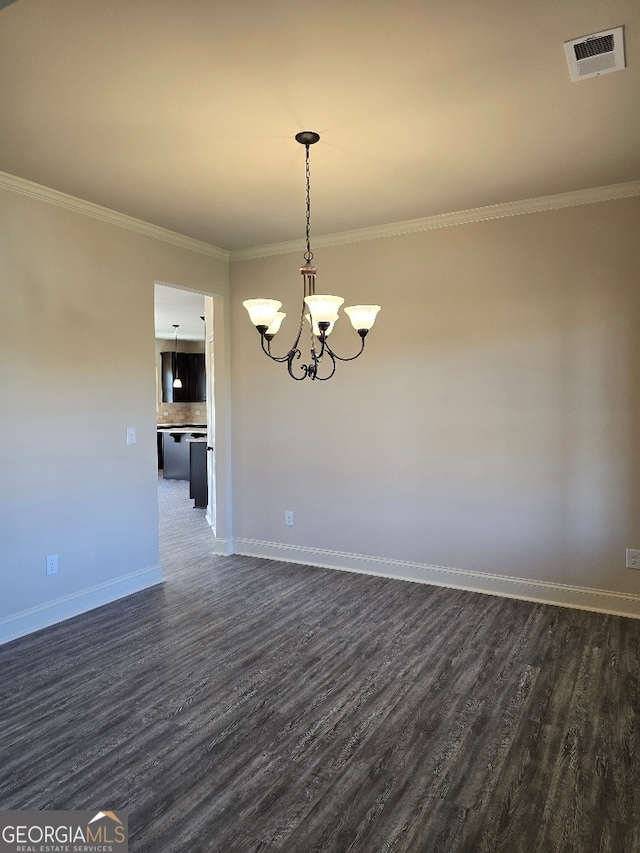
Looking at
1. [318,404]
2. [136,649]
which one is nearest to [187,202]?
[318,404]

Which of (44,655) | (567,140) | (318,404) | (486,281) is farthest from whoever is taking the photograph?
(318,404)

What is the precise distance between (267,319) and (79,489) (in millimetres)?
1930

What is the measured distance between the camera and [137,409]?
429 cm

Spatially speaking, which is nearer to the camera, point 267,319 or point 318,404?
point 267,319

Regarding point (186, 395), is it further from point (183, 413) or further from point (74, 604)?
point (74, 604)

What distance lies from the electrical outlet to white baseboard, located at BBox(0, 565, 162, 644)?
3.39 meters

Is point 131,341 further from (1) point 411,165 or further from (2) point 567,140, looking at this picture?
(2) point 567,140

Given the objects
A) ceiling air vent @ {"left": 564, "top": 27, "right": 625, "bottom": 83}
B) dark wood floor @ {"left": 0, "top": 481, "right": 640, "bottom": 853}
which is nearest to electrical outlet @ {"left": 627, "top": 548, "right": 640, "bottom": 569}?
dark wood floor @ {"left": 0, "top": 481, "right": 640, "bottom": 853}

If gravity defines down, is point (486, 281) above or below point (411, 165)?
below

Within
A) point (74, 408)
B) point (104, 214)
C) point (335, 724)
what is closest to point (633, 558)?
point (335, 724)

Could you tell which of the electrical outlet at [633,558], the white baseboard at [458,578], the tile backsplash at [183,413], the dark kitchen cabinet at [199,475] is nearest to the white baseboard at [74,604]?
the white baseboard at [458,578]

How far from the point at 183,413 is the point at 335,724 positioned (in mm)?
10183

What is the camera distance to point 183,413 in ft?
39.8

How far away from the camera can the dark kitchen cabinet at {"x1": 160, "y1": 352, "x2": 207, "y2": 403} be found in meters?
11.3
